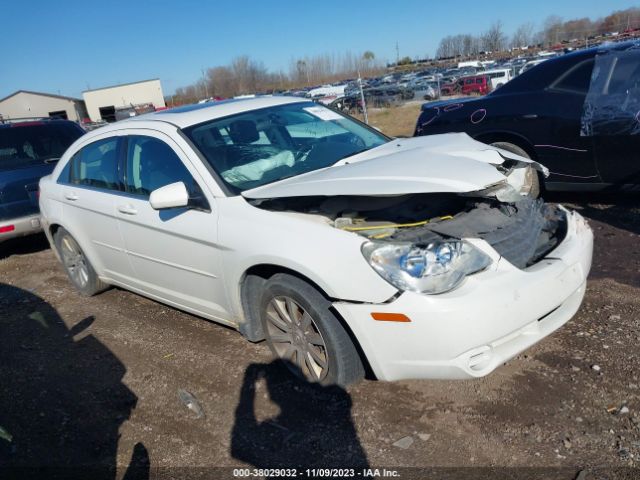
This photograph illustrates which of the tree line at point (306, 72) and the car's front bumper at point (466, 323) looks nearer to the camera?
the car's front bumper at point (466, 323)

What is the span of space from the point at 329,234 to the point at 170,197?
1.09 metres

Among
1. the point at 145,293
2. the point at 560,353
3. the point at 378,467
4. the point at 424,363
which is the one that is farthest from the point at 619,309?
the point at 145,293

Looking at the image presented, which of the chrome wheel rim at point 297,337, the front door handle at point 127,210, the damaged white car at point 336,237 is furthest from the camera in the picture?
the front door handle at point 127,210

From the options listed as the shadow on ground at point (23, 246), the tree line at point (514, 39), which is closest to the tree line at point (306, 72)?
the tree line at point (514, 39)

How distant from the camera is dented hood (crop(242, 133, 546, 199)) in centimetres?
286

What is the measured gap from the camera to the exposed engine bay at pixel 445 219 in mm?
2822

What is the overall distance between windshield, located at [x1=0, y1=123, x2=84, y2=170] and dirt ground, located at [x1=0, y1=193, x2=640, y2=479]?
3.47 m

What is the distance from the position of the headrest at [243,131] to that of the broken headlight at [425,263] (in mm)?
1576

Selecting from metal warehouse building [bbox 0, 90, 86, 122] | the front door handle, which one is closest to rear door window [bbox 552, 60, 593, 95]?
the front door handle

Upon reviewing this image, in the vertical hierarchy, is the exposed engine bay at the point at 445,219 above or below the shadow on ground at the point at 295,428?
above

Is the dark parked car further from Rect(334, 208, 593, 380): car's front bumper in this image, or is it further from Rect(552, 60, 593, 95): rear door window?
Rect(552, 60, 593, 95): rear door window

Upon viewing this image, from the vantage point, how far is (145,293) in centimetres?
432

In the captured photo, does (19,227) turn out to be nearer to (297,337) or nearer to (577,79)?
(297,337)

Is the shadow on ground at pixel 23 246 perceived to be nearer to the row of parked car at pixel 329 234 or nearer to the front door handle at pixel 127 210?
the row of parked car at pixel 329 234
